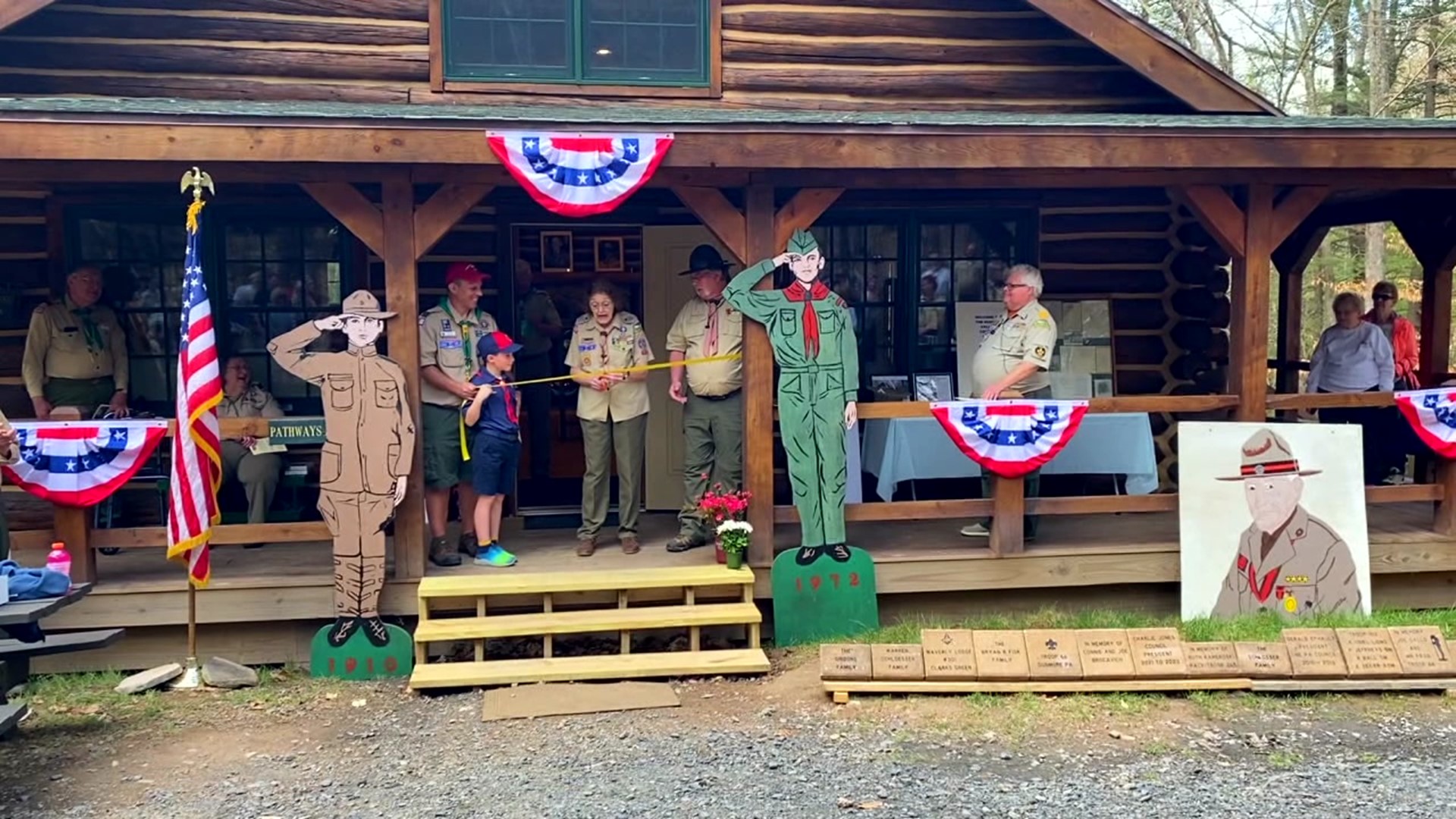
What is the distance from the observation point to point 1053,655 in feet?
18.2

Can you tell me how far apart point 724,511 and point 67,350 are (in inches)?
162

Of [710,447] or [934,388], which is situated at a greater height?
[934,388]

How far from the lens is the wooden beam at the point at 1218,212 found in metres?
6.48

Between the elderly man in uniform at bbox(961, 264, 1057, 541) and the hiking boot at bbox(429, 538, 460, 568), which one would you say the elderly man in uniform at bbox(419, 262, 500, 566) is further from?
the elderly man in uniform at bbox(961, 264, 1057, 541)

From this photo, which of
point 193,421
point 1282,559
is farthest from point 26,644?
point 1282,559

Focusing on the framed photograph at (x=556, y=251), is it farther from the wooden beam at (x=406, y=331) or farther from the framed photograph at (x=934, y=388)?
the framed photograph at (x=934, y=388)

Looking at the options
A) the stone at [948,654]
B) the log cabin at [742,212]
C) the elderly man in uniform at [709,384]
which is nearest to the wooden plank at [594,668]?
the log cabin at [742,212]

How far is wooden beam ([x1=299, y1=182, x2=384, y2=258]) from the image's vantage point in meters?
5.80

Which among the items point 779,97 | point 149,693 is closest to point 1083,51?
point 779,97

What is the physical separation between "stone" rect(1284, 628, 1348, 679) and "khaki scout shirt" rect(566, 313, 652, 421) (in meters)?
3.65

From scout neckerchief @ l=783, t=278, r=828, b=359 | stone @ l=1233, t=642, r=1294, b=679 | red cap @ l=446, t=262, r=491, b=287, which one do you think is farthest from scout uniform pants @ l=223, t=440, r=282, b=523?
stone @ l=1233, t=642, r=1294, b=679

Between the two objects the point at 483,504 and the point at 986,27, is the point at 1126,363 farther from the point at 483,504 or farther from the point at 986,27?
the point at 483,504

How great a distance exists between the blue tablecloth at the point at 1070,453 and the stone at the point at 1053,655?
1765 mm

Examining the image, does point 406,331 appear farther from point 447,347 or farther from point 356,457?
point 356,457
